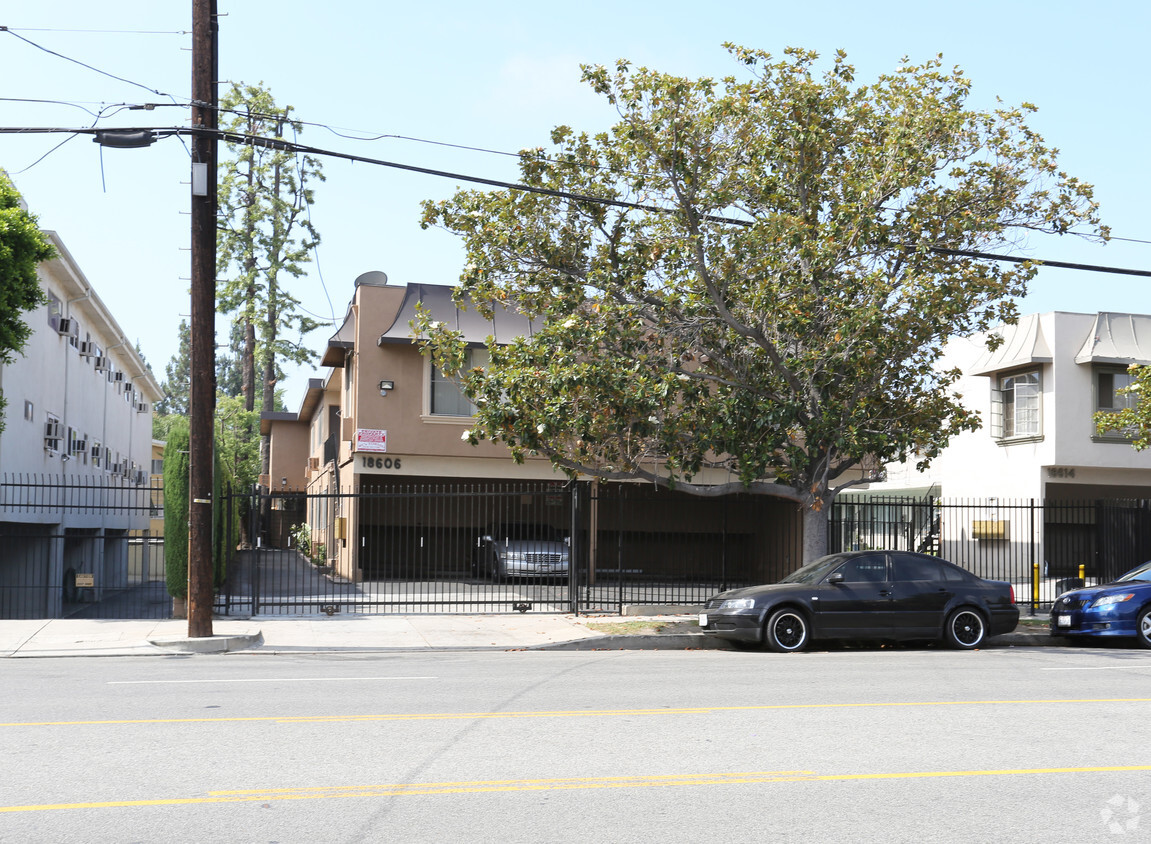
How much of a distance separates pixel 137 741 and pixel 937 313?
12716 mm

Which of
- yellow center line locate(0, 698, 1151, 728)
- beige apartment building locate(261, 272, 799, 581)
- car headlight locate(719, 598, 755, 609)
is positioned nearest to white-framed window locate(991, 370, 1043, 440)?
beige apartment building locate(261, 272, 799, 581)

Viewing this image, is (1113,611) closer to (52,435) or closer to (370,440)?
(370,440)

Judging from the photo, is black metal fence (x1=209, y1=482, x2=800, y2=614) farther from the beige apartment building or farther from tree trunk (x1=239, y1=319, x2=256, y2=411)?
tree trunk (x1=239, y1=319, x2=256, y2=411)

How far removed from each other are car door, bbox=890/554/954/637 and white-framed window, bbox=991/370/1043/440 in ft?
56.4

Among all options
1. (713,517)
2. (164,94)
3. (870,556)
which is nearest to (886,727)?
(870,556)

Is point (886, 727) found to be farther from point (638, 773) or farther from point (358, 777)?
point (358, 777)

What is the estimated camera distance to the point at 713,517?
32312 millimetres

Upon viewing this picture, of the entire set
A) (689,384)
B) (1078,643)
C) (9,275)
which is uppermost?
(9,275)

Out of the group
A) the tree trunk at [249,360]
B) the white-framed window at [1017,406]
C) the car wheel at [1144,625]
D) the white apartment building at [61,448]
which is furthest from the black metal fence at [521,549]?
the tree trunk at [249,360]

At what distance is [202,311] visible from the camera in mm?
15609

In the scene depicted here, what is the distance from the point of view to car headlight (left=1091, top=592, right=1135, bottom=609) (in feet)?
55.2

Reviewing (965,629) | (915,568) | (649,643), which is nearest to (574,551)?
(649,643)

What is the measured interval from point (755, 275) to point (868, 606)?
16.4ft

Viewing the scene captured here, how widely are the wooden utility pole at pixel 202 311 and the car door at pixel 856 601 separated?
850cm
